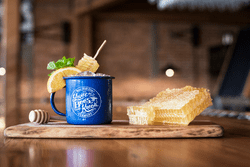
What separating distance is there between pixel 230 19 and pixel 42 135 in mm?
6416

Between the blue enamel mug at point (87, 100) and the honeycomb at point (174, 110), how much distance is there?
0.10 metres

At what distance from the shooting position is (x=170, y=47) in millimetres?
6246

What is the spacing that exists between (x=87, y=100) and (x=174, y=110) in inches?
9.7

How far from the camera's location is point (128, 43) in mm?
6062

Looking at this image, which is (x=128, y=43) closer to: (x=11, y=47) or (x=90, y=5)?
(x=90, y=5)

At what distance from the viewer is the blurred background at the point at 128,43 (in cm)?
576

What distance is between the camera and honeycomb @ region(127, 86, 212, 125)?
710 millimetres

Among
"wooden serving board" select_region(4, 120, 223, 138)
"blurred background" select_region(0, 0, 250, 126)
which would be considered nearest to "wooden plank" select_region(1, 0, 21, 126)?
"blurred background" select_region(0, 0, 250, 126)

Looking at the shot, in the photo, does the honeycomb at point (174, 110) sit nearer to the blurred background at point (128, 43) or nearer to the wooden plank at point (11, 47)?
the wooden plank at point (11, 47)

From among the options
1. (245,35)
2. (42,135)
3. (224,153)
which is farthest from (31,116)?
(245,35)

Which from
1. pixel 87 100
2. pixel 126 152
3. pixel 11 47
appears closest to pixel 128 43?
pixel 11 47

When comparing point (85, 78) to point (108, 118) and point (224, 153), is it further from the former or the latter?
point (224, 153)

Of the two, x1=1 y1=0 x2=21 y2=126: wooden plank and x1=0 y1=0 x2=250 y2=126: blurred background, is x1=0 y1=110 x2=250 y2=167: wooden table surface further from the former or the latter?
x1=0 y1=0 x2=250 y2=126: blurred background

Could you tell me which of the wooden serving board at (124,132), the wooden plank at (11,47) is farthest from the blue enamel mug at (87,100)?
the wooden plank at (11,47)
